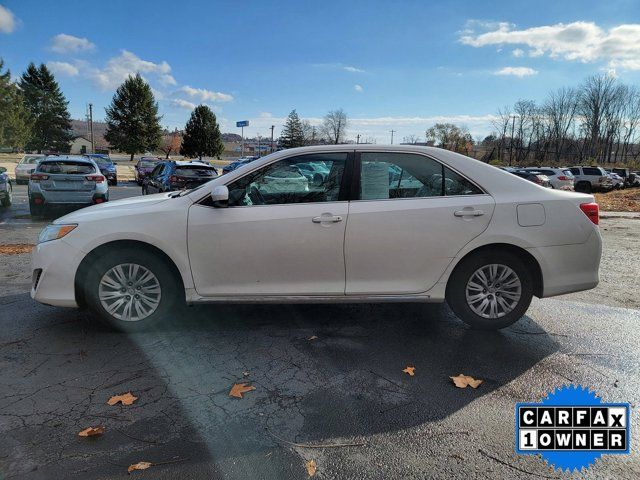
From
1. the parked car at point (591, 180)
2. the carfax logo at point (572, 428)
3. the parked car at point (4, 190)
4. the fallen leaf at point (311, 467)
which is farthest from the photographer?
the parked car at point (591, 180)

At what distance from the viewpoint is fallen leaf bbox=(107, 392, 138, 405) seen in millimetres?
2992

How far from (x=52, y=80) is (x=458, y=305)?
78.0 meters

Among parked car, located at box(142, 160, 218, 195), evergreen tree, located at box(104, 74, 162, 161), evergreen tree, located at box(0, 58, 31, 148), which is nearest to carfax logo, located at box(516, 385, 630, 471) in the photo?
parked car, located at box(142, 160, 218, 195)

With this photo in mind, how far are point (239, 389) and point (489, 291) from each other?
2.43 m

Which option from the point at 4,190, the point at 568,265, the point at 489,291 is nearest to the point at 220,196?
the point at 489,291

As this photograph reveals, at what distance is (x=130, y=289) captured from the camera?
407 centimetres

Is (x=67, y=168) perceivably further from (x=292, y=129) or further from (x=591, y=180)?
(x=292, y=129)

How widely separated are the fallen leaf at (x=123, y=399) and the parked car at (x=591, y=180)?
33395 millimetres

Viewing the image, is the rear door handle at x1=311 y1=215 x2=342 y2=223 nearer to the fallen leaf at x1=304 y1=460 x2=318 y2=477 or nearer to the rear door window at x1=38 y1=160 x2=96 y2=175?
the fallen leaf at x1=304 y1=460 x2=318 y2=477

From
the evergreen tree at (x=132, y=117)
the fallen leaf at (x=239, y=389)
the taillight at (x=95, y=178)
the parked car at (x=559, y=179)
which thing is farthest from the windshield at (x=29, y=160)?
the evergreen tree at (x=132, y=117)

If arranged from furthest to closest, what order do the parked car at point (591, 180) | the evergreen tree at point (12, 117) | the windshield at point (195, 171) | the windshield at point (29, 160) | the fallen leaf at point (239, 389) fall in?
the evergreen tree at point (12, 117), the parked car at point (591, 180), the windshield at point (29, 160), the windshield at point (195, 171), the fallen leaf at point (239, 389)

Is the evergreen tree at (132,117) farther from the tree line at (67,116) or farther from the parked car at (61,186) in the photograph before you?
the parked car at (61,186)

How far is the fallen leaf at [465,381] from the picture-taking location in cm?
329

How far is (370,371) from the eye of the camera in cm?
349
